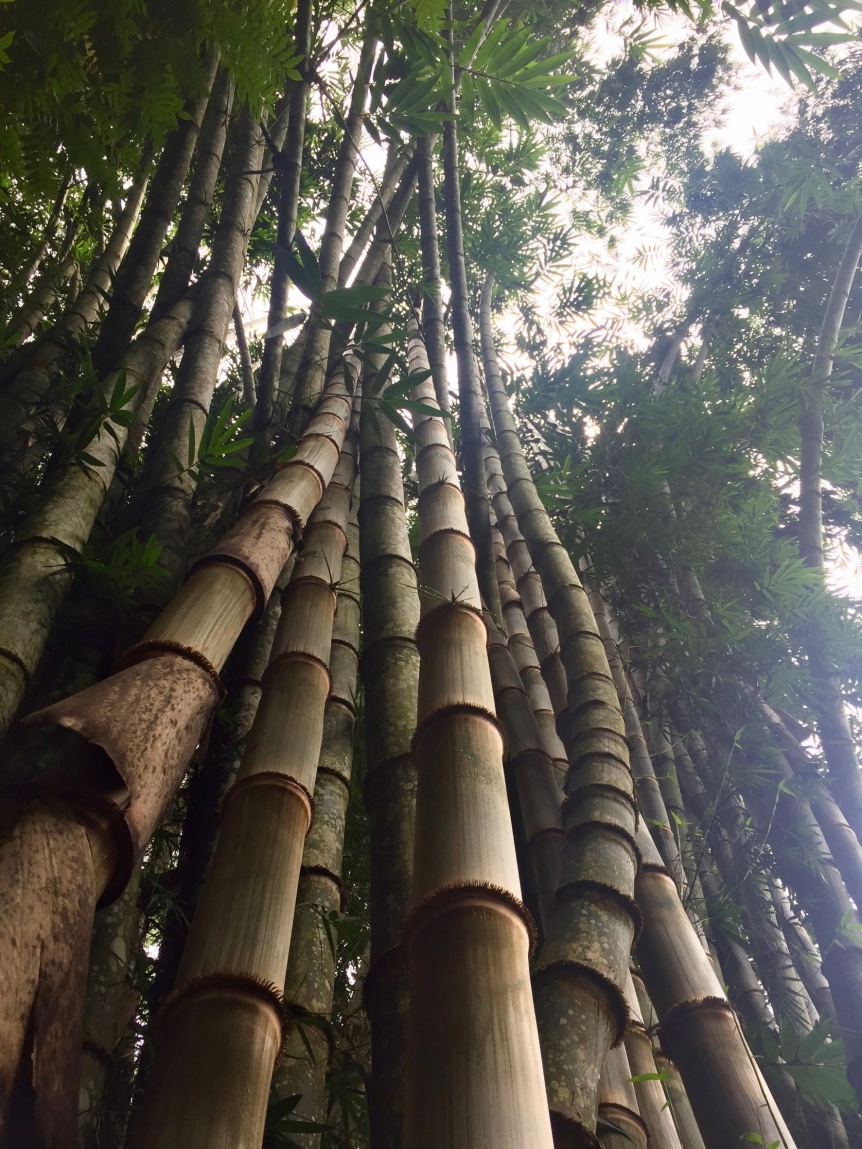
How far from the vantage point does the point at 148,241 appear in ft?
6.71

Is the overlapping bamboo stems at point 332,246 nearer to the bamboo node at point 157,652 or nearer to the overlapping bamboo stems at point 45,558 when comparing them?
the overlapping bamboo stems at point 45,558

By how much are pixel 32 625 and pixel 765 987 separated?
7.05ft

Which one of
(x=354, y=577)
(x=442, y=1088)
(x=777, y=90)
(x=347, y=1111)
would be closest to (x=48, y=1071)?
(x=442, y=1088)

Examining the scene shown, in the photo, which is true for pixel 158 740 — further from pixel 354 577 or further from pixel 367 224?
pixel 367 224

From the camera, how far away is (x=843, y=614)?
10.1 feet

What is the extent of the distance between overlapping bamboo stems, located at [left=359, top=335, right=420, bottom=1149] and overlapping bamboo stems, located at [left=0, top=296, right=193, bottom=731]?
0.52 metres

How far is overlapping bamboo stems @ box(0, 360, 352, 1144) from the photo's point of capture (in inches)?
22.9

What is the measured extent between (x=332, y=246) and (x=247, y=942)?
2049 mm

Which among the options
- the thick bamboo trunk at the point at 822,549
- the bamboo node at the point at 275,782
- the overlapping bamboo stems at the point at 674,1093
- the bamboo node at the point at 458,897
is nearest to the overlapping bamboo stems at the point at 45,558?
the bamboo node at the point at 275,782

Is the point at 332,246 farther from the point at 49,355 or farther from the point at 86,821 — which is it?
the point at 86,821

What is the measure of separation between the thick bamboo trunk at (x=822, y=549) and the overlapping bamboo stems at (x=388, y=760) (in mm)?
1629

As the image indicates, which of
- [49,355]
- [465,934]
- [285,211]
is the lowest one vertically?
[465,934]

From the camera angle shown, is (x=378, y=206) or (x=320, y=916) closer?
(x=320, y=916)

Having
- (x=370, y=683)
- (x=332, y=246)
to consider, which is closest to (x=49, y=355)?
(x=332, y=246)
